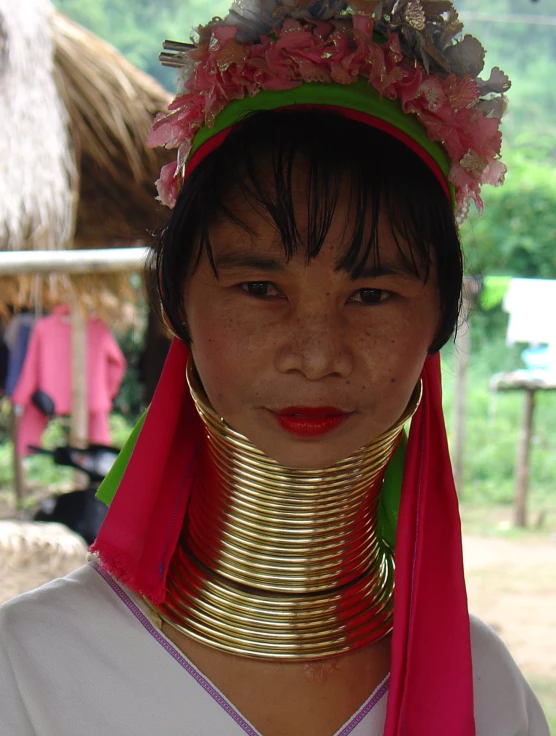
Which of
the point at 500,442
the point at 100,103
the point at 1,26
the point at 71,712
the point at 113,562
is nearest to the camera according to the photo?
the point at 71,712

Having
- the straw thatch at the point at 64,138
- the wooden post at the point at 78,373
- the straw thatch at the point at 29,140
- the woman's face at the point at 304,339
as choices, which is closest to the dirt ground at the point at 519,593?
the wooden post at the point at 78,373

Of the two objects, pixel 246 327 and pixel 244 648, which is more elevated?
pixel 246 327

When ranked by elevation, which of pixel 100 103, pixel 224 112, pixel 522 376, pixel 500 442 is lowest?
pixel 500 442

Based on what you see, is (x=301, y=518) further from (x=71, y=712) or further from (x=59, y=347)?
(x=59, y=347)

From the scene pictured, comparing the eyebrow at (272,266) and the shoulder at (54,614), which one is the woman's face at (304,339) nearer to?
the eyebrow at (272,266)

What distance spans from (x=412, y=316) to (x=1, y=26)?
3237mm

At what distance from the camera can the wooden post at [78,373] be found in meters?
5.28

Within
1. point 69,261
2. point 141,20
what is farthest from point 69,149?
point 141,20

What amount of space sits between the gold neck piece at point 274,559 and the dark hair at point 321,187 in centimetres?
30

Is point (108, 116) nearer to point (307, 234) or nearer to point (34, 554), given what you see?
point (34, 554)

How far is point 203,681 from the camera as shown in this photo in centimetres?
139

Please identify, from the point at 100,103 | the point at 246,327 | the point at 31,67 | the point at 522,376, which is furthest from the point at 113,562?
the point at 522,376

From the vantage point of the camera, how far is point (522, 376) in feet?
24.3

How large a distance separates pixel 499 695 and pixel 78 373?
14.0 ft
